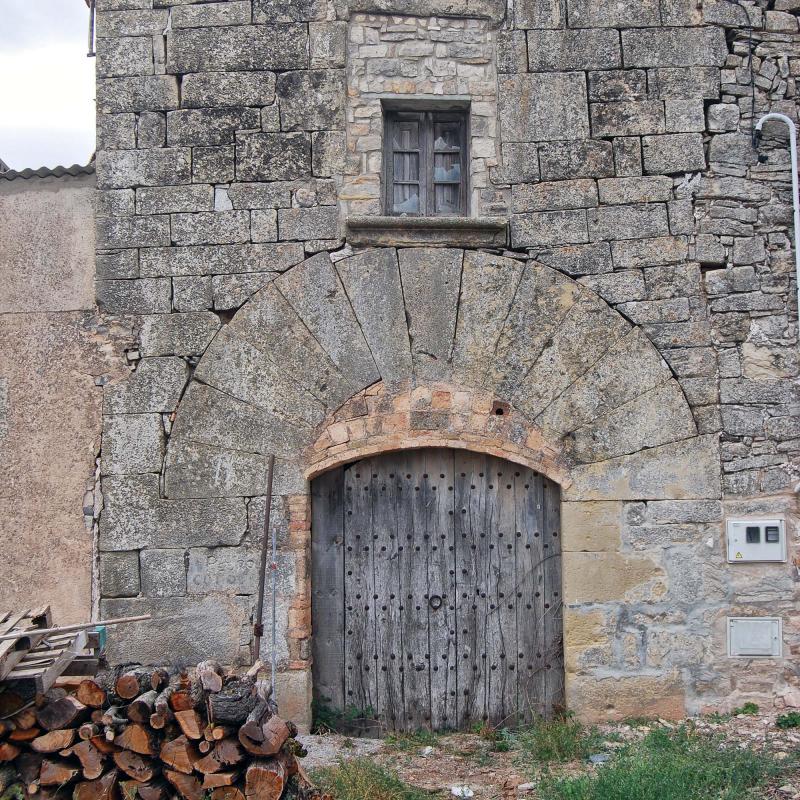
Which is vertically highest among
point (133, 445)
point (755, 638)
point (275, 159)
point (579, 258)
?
point (275, 159)

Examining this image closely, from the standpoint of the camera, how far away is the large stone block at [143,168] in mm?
5707

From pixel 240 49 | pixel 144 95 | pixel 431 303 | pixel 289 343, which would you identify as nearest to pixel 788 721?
pixel 431 303

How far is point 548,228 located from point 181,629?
10.5ft

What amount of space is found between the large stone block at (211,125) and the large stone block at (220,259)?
0.67 metres

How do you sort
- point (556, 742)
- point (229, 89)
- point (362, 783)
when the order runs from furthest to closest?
point (229, 89) < point (556, 742) < point (362, 783)

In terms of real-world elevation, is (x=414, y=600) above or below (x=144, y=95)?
below

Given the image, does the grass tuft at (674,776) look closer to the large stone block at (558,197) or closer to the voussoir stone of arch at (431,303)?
the voussoir stone of arch at (431,303)

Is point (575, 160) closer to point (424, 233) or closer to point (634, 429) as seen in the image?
point (424, 233)

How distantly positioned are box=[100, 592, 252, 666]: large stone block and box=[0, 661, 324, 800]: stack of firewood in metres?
1.27

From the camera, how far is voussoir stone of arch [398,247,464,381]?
5.55 m

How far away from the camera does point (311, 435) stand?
5516 millimetres

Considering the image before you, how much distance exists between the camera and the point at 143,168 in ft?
18.8

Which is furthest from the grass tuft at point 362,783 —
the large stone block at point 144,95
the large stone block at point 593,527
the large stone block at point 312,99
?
the large stone block at point 144,95

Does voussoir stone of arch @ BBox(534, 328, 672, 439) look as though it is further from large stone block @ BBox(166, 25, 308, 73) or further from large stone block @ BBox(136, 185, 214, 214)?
large stone block @ BBox(166, 25, 308, 73)
